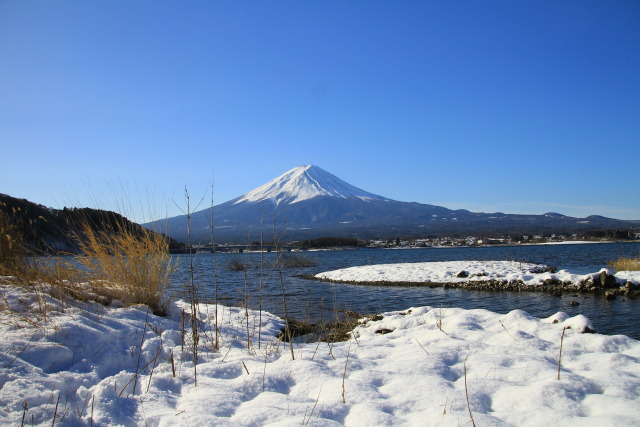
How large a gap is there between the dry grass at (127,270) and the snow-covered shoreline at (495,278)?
13.5 metres

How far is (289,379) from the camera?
9.98ft

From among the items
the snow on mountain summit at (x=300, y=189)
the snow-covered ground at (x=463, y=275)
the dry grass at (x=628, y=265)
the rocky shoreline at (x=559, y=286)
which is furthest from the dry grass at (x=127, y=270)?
the snow on mountain summit at (x=300, y=189)

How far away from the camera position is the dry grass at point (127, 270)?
16.8 feet

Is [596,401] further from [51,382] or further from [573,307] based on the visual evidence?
[573,307]

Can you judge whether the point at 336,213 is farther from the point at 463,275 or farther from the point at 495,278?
the point at 495,278

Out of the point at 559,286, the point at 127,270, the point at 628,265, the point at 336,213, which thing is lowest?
the point at 559,286

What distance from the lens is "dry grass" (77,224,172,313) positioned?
511cm

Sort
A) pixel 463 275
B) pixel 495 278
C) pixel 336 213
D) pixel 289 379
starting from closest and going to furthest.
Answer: pixel 289 379 < pixel 495 278 < pixel 463 275 < pixel 336 213

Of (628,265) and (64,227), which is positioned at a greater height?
(64,227)

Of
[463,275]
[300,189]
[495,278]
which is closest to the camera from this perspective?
[495,278]

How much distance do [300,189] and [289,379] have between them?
17939 centimetres

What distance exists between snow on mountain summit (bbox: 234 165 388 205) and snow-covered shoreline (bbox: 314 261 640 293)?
444ft

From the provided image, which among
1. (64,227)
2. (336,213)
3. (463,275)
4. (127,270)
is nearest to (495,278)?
(463,275)

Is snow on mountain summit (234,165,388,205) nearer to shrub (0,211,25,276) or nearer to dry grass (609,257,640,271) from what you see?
dry grass (609,257,640,271)
